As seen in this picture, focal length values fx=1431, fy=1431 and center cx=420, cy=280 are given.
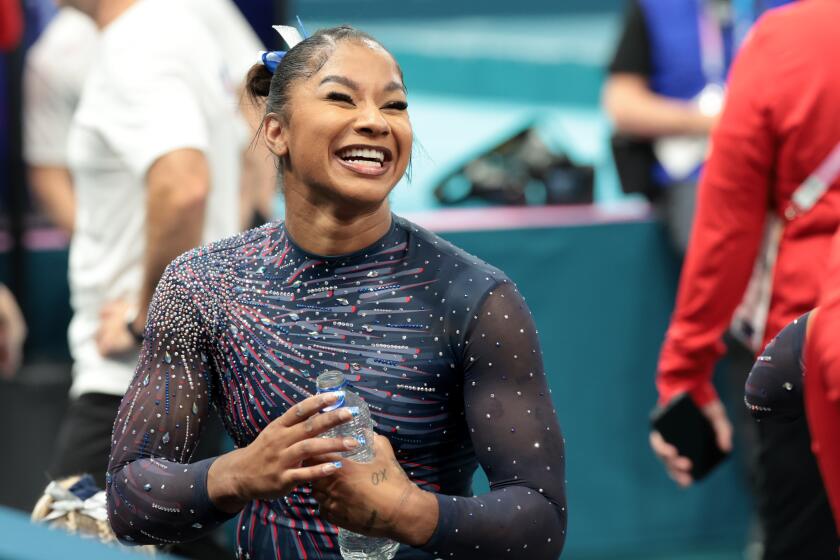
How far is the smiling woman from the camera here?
195 centimetres

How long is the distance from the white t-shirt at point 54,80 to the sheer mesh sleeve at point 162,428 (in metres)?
2.89

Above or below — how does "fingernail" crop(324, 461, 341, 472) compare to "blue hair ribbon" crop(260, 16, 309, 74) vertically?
below

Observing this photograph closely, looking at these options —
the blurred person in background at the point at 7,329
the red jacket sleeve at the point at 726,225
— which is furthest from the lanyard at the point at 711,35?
the blurred person in background at the point at 7,329

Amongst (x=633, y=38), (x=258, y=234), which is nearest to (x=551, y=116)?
(x=633, y=38)

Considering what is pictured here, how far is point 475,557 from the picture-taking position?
1.91 meters

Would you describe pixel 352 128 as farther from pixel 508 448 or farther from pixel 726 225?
pixel 726 225

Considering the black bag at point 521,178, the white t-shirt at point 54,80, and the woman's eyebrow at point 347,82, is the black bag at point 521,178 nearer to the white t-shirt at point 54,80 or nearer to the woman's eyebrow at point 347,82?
the white t-shirt at point 54,80

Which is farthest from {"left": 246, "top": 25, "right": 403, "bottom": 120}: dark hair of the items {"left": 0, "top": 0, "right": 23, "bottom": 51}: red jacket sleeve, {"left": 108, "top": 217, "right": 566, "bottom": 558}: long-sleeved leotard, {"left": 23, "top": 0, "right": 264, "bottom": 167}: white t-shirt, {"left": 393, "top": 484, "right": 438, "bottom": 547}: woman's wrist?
{"left": 23, "top": 0, "right": 264, "bottom": 167}: white t-shirt

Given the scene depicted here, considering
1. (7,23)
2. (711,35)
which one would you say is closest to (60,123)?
(7,23)

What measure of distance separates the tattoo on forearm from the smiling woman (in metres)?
0.02

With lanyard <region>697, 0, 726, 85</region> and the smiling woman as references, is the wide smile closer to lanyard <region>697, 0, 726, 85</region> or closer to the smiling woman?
the smiling woman

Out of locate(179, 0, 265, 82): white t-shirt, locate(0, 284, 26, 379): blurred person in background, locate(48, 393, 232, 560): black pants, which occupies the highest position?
locate(179, 0, 265, 82): white t-shirt

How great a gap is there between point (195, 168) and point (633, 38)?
1.84 m

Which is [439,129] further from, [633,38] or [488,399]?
[488,399]
